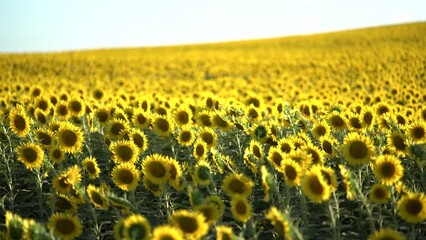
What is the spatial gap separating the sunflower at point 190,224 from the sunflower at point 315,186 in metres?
1.18

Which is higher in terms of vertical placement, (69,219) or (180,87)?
(180,87)

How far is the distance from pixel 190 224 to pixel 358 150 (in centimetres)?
269

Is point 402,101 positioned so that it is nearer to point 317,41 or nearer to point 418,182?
→ point 418,182

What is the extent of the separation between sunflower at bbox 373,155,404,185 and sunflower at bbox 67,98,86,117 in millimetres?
5412

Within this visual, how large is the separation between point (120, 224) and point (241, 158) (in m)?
3.63

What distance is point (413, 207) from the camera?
3.98 m

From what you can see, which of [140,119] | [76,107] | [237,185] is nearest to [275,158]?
[237,185]

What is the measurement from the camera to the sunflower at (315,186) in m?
4.07

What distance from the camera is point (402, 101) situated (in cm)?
1495

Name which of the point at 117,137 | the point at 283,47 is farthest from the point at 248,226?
the point at 283,47

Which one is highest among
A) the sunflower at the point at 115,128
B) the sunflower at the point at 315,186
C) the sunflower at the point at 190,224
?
the sunflower at the point at 115,128

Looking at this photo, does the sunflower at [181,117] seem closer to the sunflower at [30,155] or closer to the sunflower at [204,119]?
the sunflower at [204,119]

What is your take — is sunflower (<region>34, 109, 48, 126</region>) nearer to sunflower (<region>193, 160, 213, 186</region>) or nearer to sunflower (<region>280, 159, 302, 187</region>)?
sunflower (<region>193, 160, 213, 186</region>)

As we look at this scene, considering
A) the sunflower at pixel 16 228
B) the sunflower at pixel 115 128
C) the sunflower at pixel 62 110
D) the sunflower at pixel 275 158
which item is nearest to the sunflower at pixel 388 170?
the sunflower at pixel 275 158
